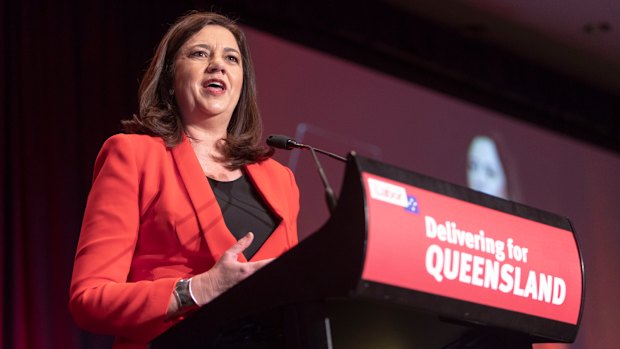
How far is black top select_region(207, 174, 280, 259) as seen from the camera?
1.77m

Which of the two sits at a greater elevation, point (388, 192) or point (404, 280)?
point (388, 192)

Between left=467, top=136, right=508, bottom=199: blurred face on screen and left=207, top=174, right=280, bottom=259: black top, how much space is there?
12.3ft

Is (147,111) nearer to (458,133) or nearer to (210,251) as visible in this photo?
(210,251)

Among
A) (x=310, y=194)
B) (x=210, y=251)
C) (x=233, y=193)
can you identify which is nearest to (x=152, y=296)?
(x=210, y=251)

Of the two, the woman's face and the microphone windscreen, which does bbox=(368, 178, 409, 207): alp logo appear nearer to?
the microphone windscreen

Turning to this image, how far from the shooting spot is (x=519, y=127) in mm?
6215

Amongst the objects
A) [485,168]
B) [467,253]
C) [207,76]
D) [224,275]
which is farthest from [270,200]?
[485,168]

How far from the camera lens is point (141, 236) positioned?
1.71m

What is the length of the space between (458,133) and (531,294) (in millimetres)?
4295

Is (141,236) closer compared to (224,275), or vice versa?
(224,275)

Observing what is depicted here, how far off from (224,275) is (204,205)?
320 mm

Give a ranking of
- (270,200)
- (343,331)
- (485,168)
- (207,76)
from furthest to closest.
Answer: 1. (485,168)
2. (207,76)
3. (270,200)
4. (343,331)

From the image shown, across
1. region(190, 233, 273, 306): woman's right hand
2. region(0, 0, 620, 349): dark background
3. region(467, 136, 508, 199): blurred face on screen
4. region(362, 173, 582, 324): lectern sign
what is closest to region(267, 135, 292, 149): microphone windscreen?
region(190, 233, 273, 306): woman's right hand

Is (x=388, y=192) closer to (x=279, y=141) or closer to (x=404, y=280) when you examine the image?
(x=404, y=280)
